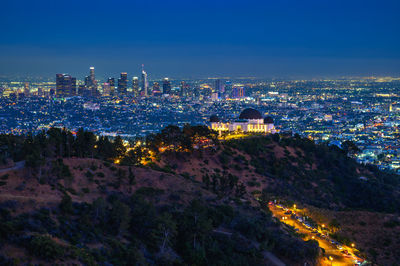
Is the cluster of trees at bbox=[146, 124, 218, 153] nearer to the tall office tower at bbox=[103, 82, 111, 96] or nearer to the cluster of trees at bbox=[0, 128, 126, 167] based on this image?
the cluster of trees at bbox=[0, 128, 126, 167]

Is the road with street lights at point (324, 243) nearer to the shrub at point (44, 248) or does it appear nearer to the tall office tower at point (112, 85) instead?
the shrub at point (44, 248)

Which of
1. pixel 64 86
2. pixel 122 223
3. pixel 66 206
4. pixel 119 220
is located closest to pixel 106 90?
pixel 64 86

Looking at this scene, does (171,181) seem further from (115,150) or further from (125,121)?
(125,121)

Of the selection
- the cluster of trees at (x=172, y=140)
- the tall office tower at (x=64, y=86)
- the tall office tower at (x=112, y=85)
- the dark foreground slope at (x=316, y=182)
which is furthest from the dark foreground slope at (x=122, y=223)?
Result: the tall office tower at (x=112, y=85)

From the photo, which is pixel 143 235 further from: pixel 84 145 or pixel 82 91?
pixel 82 91

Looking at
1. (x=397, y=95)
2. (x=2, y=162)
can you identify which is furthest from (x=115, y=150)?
(x=397, y=95)
